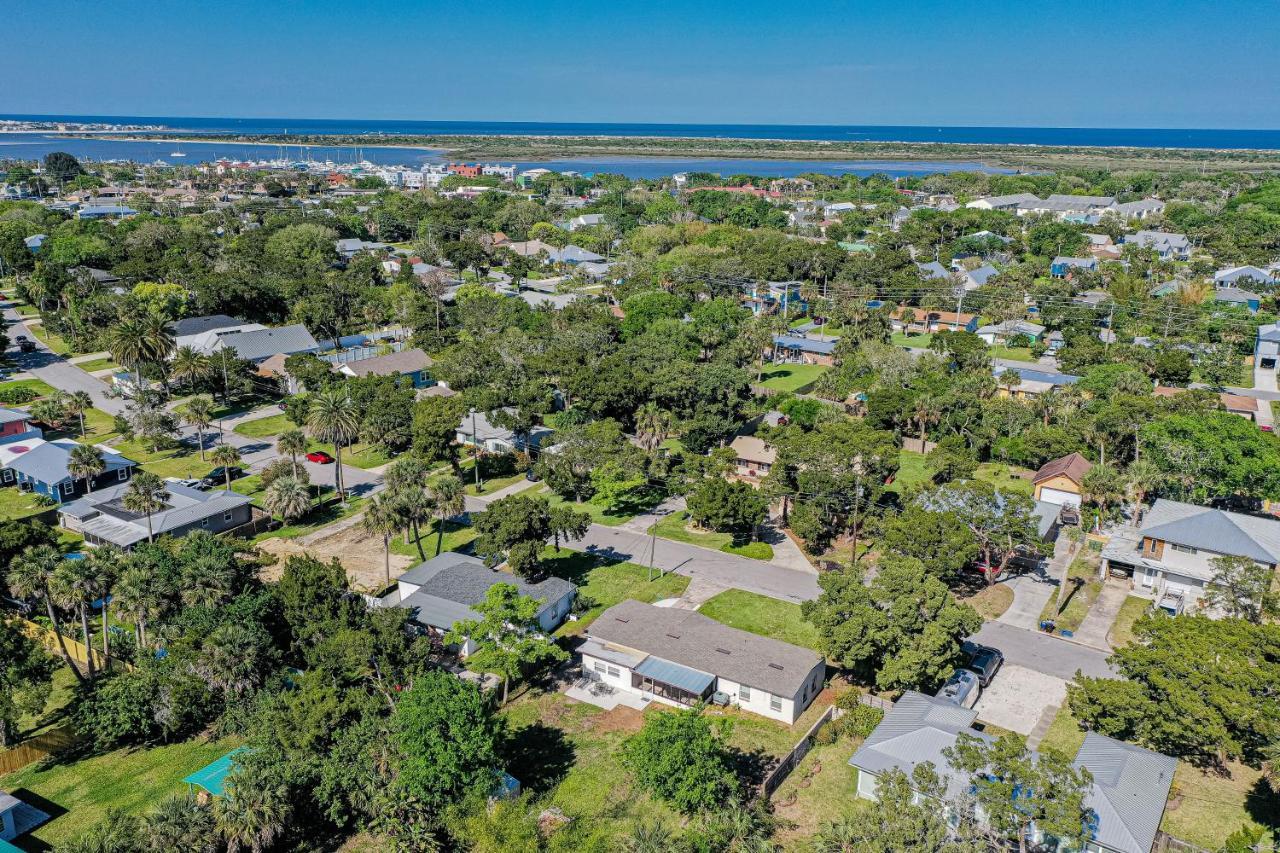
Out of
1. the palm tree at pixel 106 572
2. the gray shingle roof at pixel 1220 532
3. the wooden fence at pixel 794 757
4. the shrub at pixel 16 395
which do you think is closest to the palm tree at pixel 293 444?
the palm tree at pixel 106 572

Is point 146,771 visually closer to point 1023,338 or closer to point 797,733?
point 797,733

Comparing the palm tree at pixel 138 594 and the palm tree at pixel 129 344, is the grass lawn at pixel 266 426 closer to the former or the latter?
the palm tree at pixel 129 344

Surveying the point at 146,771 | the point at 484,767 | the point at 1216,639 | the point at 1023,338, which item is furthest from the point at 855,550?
the point at 1023,338

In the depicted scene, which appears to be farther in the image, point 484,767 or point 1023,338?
point 1023,338

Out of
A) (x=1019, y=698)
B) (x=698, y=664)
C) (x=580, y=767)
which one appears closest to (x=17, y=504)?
(x=580, y=767)

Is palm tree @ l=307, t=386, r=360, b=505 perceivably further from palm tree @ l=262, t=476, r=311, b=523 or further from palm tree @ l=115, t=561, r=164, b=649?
palm tree @ l=115, t=561, r=164, b=649

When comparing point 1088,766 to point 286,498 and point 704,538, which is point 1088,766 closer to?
point 704,538
